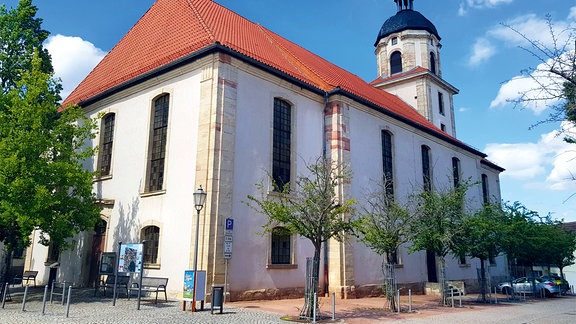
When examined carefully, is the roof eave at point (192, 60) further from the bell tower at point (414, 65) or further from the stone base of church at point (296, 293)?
the bell tower at point (414, 65)

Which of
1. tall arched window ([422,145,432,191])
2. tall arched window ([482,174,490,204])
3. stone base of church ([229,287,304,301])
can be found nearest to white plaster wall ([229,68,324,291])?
stone base of church ([229,287,304,301])

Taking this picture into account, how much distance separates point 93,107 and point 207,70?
7751 millimetres

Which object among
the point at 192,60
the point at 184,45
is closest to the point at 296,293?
the point at 192,60

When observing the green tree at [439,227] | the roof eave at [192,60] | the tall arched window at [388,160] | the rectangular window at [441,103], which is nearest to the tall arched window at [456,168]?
the rectangular window at [441,103]

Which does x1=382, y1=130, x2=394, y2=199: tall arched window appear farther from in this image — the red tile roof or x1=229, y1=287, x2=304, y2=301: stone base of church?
x1=229, y1=287, x2=304, y2=301: stone base of church

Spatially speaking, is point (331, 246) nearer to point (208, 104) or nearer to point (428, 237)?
point (428, 237)

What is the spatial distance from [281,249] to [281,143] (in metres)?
4.23

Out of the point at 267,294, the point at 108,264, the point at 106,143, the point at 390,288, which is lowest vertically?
the point at 267,294

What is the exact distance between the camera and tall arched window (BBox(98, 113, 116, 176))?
19.0m

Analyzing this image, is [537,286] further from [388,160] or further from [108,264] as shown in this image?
[108,264]

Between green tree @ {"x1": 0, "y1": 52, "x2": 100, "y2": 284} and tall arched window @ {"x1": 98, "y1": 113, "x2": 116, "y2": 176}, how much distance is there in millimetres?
2914

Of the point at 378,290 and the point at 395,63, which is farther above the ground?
the point at 395,63

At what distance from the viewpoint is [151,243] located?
15.8 metres

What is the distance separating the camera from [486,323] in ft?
38.3
